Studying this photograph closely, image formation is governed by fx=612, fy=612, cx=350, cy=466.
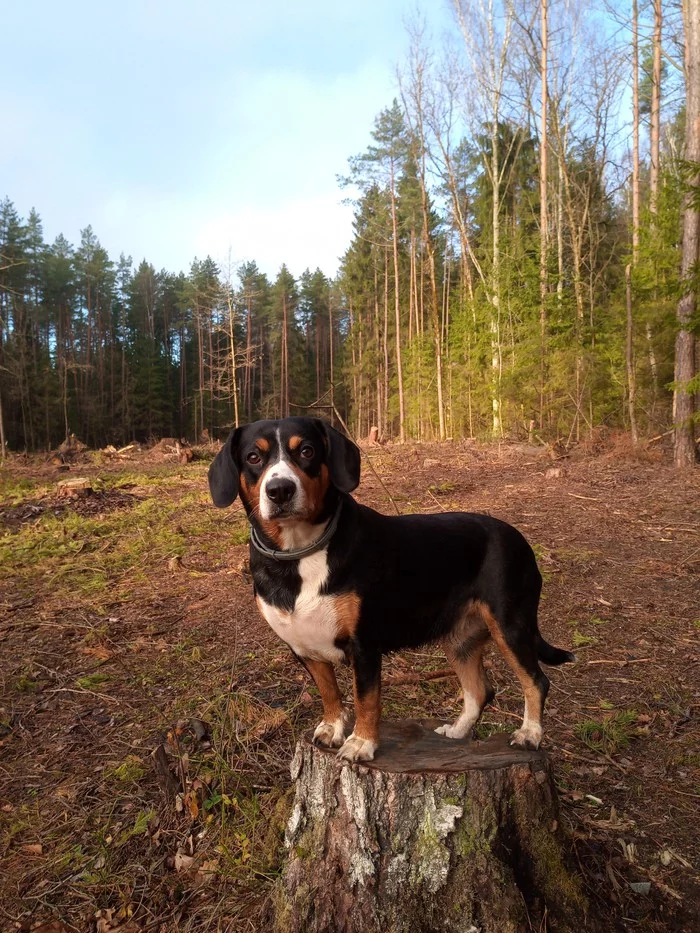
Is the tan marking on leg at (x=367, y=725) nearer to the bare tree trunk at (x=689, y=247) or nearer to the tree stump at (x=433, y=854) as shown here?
the tree stump at (x=433, y=854)

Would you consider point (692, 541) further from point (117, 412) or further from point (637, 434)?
point (117, 412)

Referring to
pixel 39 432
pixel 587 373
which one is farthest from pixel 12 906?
pixel 39 432

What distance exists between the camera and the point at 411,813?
233 centimetres

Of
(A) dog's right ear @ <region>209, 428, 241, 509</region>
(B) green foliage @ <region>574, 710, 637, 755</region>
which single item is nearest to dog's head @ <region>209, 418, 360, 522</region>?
(A) dog's right ear @ <region>209, 428, 241, 509</region>

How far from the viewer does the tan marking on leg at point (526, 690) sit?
288 cm

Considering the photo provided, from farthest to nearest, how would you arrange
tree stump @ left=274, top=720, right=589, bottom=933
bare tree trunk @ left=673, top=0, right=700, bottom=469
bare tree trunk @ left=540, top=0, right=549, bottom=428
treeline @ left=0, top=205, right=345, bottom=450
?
1. treeline @ left=0, top=205, right=345, bottom=450
2. bare tree trunk @ left=540, top=0, right=549, bottom=428
3. bare tree trunk @ left=673, top=0, right=700, bottom=469
4. tree stump @ left=274, top=720, right=589, bottom=933

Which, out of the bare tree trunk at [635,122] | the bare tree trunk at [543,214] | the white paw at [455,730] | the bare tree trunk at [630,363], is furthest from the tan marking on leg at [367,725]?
the bare tree trunk at [635,122]

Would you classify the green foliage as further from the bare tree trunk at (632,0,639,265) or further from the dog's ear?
the bare tree trunk at (632,0,639,265)

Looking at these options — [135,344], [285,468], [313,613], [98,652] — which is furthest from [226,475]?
[135,344]

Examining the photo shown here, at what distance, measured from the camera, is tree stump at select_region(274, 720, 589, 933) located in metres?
2.27

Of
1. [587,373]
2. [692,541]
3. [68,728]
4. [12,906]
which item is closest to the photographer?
[12,906]

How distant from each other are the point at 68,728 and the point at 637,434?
14725mm

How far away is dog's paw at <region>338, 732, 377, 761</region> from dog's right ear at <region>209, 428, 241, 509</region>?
1139mm

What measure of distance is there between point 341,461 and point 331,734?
4.07ft
